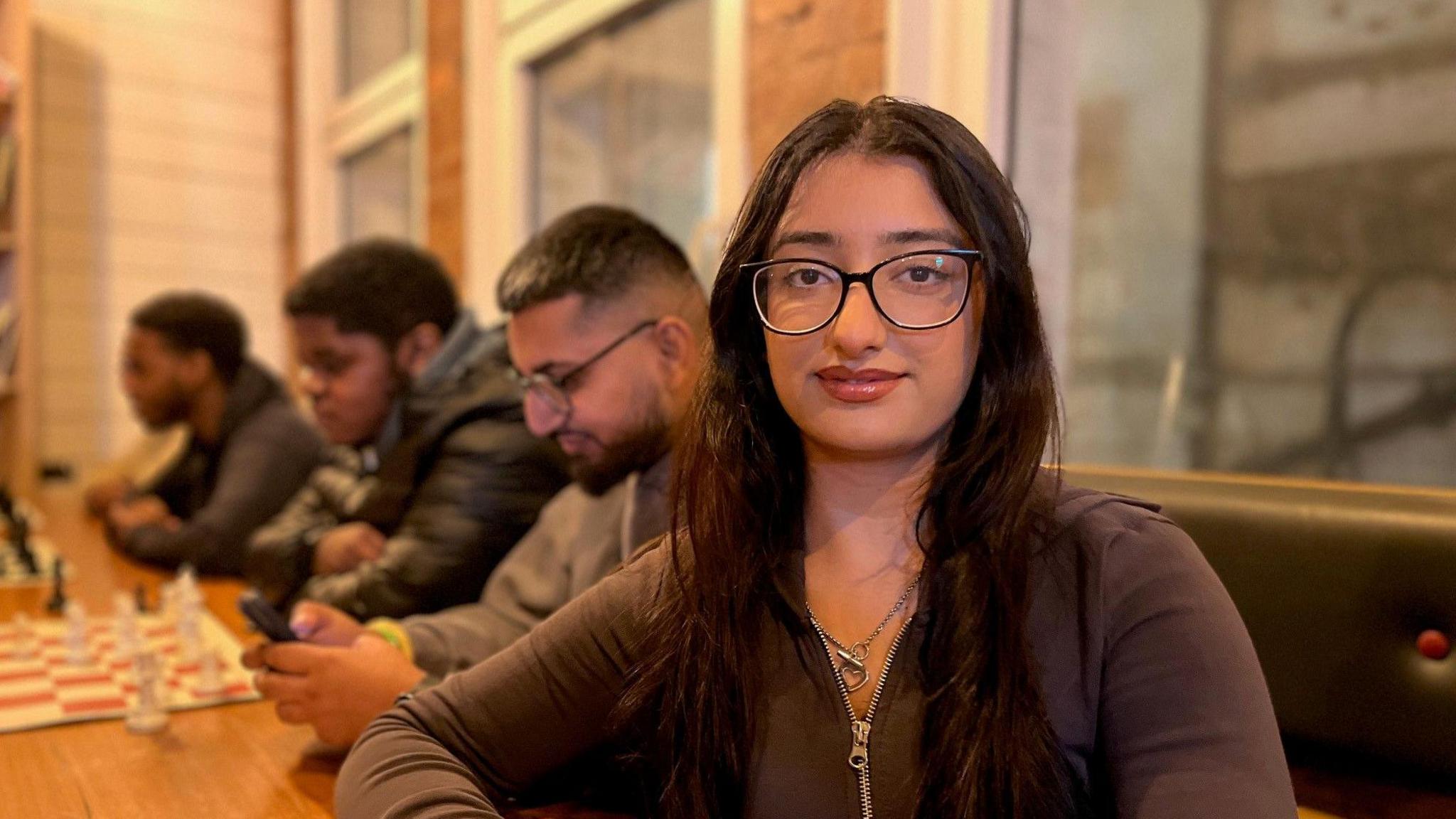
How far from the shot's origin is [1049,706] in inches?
32.5

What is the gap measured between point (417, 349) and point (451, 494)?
523mm

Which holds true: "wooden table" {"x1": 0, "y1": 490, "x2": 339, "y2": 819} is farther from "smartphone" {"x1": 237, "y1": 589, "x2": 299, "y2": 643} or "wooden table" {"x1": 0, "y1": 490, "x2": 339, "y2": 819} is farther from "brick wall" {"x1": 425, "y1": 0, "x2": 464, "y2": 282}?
"brick wall" {"x1": 425, "y1": 0, "x2": 464, "y2": 282}

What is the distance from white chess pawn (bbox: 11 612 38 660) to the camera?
172cm

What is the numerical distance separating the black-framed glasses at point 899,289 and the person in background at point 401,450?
3.46 ft

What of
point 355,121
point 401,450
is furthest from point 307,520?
point 355,121

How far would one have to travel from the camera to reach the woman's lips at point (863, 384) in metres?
0.86

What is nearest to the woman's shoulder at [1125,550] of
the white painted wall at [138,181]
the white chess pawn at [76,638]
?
the white chess pawn at [76,638]

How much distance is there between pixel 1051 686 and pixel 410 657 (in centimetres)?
88

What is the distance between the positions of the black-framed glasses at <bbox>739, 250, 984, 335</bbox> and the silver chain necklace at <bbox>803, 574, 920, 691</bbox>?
217 millimetres

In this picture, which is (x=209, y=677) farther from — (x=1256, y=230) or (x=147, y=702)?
(x=1256, y=230)

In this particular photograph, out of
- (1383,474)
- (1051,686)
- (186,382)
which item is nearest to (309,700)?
(1051,686)

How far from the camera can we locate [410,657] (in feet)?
4.64

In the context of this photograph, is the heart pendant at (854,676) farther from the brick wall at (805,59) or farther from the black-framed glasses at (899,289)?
the brick wall at (805,59)

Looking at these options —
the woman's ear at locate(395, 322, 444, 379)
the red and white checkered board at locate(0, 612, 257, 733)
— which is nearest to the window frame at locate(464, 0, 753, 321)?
the woman's ear at locate(395, 322, 444, 379)
